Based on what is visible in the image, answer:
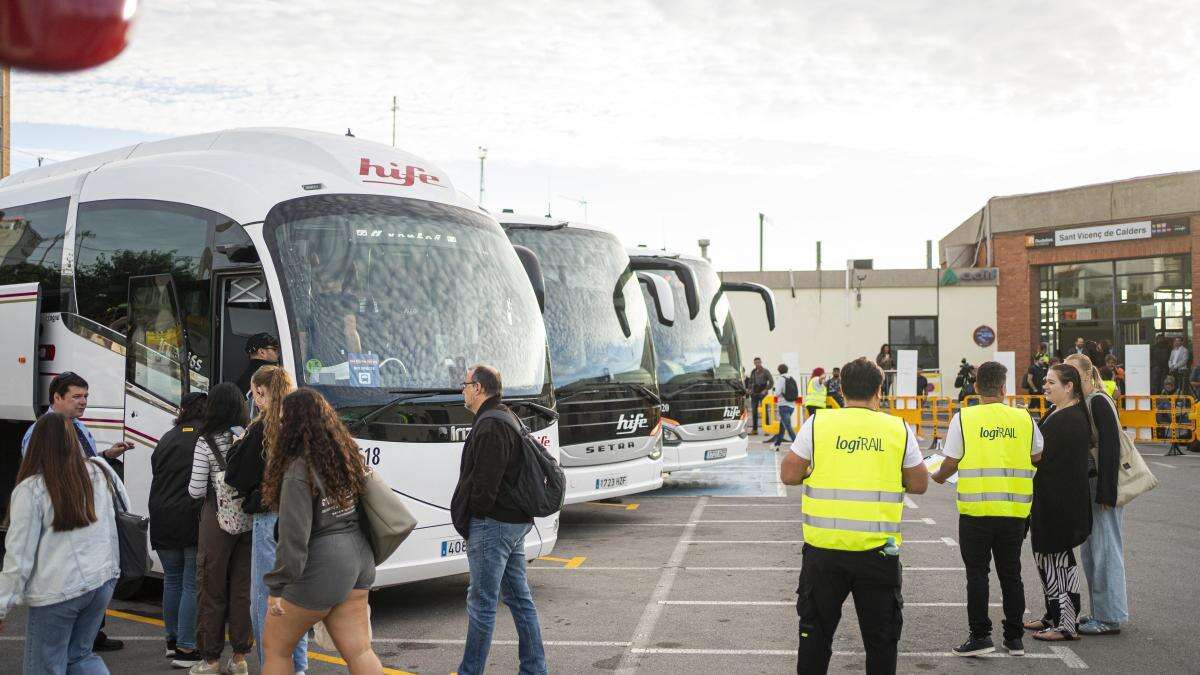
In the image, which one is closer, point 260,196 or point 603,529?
point 260,196

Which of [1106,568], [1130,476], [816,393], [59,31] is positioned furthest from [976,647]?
[816,393]

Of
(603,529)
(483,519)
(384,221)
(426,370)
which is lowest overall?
(603,529)

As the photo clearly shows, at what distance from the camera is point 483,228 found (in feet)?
28.6

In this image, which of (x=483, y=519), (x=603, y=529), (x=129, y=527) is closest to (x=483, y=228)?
(x=483, y=519)

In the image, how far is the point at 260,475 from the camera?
557 centimetres

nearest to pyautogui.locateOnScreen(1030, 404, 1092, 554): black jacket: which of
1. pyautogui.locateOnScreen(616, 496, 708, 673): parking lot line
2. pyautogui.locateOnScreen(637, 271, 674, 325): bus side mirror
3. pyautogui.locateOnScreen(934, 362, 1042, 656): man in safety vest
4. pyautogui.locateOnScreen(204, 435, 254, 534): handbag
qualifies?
pyautogui.locateOnScreen(934, 362, 1042, 656): man in safety vest

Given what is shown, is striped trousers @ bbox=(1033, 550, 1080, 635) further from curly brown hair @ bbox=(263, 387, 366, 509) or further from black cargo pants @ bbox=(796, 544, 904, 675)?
curly brown hair @ bbox=(263, 387, 366, 509)

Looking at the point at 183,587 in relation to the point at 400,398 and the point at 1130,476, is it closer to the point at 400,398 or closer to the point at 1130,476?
the point at 400,398

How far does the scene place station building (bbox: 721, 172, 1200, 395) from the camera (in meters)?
32.1

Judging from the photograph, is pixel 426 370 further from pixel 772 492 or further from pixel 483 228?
pixel 772 492

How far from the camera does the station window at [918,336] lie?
36312 millimetres

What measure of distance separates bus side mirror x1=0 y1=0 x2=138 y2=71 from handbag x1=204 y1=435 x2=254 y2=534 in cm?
501

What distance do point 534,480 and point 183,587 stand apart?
2443 millimetres

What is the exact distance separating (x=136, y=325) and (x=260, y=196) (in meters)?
1.55
